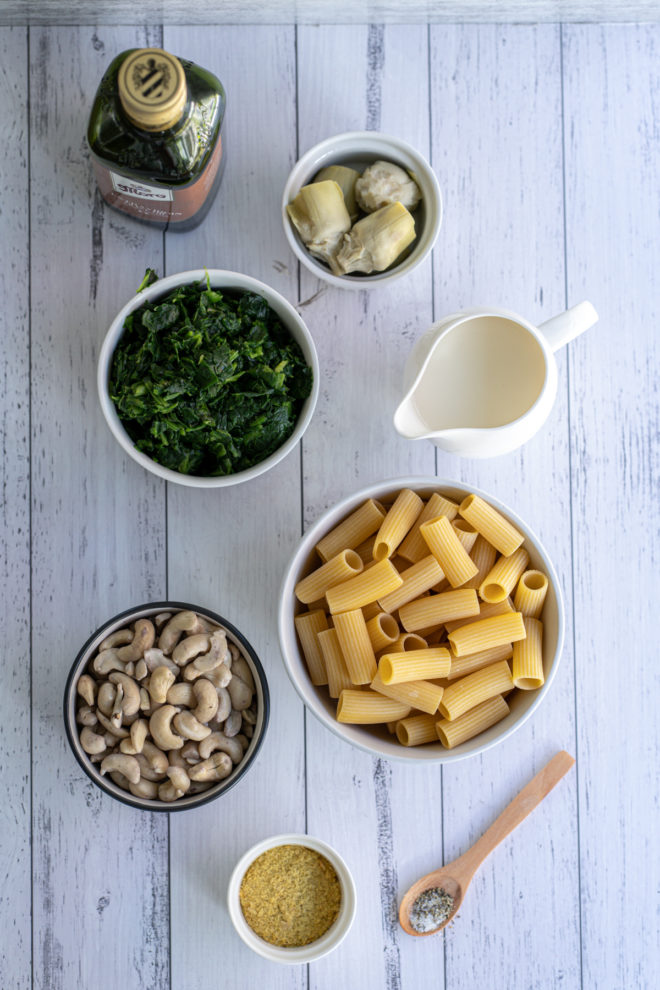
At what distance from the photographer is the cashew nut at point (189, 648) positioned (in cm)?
109

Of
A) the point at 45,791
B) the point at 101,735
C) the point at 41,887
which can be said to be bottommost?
the point at 41,887

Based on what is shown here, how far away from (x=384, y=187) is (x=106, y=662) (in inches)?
28.2

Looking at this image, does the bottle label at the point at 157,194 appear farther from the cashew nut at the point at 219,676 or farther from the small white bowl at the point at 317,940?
the small white bowl at the point at 317,940

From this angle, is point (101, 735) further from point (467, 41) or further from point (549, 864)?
point (467, 41)

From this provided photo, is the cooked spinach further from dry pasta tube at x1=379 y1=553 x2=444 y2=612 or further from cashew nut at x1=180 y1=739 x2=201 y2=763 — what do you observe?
cashew nut at x1=180 y1=739 x2=201 y2=763

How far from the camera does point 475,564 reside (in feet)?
3.63

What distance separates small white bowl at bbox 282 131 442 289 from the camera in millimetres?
1123

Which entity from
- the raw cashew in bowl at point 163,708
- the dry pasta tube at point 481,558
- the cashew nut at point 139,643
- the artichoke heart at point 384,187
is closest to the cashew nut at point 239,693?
the raw cashew in bowl at point 163,708

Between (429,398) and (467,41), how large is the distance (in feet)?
1.77

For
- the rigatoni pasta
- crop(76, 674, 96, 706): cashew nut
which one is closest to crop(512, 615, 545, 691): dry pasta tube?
the rigatoni pasta

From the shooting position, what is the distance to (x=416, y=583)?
1080 millimetres

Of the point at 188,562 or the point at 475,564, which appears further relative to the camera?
the point at 188,562

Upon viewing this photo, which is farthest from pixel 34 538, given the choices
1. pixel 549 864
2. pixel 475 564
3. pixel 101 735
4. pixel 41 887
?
pixel 549 864

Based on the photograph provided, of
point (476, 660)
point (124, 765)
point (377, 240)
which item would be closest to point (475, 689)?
point (476, 660)
